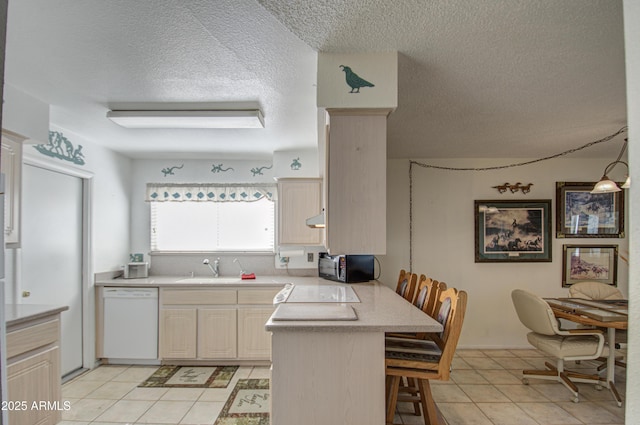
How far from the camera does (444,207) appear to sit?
4469mm

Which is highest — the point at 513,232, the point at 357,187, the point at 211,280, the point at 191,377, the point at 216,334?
the point at 357,187

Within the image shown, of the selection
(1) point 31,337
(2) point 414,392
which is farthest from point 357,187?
(1) point 31,337

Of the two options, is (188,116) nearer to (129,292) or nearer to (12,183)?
(12,183)

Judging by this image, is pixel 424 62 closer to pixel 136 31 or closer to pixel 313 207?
pixel 136 31

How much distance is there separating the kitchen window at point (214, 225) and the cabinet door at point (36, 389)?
203cm

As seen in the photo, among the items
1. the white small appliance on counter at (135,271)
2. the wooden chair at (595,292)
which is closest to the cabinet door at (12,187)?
the white small appliance on counter at (135,271)

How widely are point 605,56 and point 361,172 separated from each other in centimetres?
143

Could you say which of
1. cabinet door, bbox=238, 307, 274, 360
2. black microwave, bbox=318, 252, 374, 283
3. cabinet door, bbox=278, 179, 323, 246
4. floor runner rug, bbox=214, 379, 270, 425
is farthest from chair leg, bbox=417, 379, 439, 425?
cabinet door, bbox=278, 179, 323, 246

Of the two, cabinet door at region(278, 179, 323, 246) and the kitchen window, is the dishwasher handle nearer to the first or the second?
the kitchen window

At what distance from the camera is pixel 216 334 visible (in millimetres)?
3713

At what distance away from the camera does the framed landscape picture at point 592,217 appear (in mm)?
4352

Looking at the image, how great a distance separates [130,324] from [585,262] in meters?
5.41

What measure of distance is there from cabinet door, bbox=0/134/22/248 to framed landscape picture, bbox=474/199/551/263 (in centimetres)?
456

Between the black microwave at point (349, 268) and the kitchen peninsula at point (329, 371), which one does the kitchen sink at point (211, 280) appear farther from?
the kitchen peninsula at point (329, 371)
